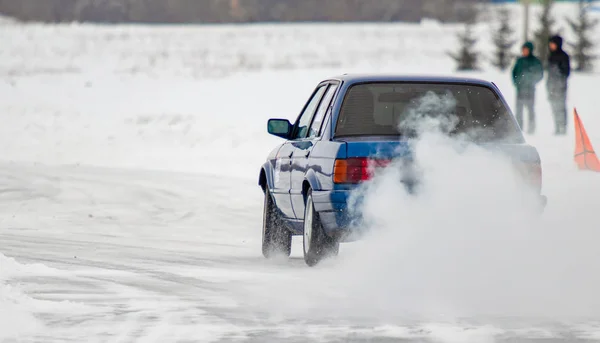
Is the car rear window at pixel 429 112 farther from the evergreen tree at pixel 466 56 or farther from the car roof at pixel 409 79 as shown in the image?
the evergreen tree at pixel 466 56

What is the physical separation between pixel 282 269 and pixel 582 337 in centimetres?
399

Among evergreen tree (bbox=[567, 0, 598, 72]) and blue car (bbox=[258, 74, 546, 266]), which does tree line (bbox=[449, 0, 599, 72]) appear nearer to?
evergreen tree (bbox=[567, 0, 598, 72])

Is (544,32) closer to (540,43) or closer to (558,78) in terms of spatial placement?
(540,43)

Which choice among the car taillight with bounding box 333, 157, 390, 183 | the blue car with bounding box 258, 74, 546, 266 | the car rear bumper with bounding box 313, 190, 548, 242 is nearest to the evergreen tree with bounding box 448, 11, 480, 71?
the blue car with bounding box 258, 74, 546, 266

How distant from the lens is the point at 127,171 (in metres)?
21.3

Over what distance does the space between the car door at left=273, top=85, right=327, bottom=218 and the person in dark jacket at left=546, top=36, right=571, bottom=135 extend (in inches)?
594

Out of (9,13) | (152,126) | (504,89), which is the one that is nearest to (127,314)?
(152,126)

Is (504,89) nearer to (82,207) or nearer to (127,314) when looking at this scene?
(82,207)

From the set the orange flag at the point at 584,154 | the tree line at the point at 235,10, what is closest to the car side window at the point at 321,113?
the orange flag at the point at 584,154

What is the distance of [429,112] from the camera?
10273mm

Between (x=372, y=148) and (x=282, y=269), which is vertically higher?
(x=372, y=148)

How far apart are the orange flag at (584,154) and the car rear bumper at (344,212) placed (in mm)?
10959

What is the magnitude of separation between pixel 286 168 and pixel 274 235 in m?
0.82

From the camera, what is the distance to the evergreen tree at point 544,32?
177 feet
